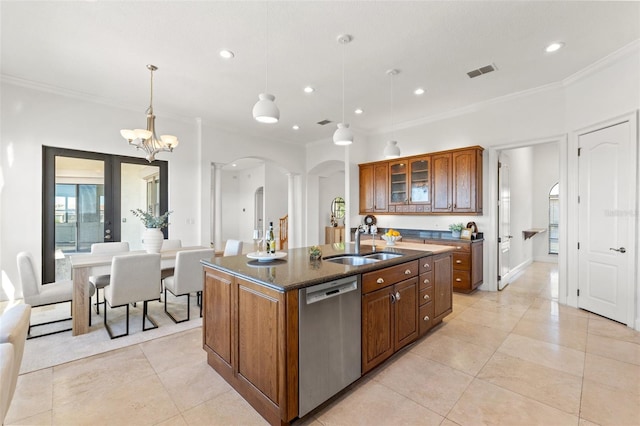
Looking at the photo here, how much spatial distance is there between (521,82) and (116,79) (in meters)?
5.78

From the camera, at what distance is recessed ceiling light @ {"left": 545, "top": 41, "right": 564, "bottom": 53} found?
3.17 metres

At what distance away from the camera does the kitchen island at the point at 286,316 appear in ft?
5.82

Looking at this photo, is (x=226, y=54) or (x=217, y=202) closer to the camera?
(x=226, y=54)

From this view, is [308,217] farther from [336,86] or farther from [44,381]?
[44,381]

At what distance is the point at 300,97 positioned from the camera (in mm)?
4699

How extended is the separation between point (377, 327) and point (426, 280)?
975mm

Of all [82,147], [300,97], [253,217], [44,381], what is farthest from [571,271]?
[253,217]

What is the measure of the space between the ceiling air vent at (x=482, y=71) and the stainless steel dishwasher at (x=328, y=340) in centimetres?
337

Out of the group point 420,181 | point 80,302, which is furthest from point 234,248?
point 420,181

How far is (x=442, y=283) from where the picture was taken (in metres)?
3.38

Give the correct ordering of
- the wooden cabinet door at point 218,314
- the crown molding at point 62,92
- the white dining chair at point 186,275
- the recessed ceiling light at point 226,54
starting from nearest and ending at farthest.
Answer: the wooden cabinet door at point 218,314 → the recessed ceiling light at point 226,54 → the white dining chair at point 186,275 → the crown molding at point 62,92

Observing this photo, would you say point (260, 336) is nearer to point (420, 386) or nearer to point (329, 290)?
point (329, 290)

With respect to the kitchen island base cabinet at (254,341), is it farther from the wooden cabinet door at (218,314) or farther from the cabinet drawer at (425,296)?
the cabinet drawer at (425,296)

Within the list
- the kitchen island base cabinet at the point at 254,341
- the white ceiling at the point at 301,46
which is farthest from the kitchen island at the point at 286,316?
the white ceiling at the point at 301,46
